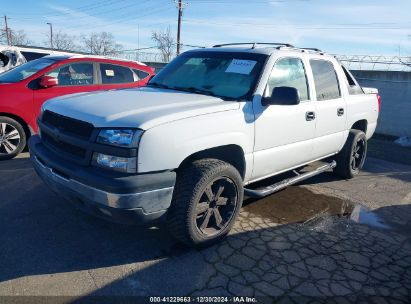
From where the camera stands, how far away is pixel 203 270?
3213mm

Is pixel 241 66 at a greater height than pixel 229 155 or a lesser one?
greater

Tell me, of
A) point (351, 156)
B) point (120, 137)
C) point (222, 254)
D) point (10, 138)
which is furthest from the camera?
point (10, 138)

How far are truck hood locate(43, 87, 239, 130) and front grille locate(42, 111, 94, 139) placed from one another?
0.04 meters

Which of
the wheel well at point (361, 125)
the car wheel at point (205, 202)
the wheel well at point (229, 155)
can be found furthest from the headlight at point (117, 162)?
the wheel well at point (361, 125)

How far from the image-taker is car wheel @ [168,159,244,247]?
3229 mm

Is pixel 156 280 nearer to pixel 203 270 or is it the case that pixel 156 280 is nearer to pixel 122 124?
pixel 203 270

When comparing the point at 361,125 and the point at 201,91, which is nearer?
the point at 201,91

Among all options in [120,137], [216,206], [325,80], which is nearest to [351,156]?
[325,80]

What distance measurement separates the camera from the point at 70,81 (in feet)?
22.3

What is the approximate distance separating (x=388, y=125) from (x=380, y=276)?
883cm

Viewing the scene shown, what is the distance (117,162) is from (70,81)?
4.45m

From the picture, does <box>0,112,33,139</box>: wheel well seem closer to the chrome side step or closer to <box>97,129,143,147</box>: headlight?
<box>97,129,143,147</box>: headlight

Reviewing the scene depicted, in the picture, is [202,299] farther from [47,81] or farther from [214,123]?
[47,81]

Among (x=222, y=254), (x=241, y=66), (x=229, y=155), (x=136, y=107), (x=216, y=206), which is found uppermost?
(x=241, y=66)
